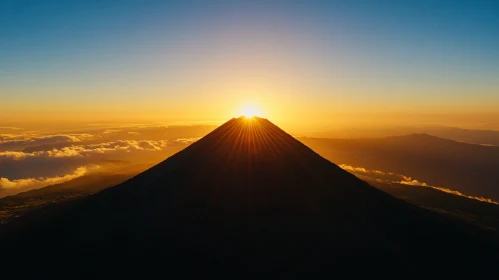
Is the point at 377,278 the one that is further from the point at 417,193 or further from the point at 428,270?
the point at 417,193

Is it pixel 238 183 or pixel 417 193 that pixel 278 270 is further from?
pixel 417 193

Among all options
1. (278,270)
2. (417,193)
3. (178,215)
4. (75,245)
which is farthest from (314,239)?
(417,193)

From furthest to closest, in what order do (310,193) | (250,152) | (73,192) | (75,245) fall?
(73,192)
(250,152)
(310,193)
(75,245)

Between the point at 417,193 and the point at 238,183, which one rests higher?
the point at 238,183

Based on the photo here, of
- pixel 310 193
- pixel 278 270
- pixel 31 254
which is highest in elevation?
pixel 310 193

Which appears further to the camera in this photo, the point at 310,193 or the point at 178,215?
the point at 310,193

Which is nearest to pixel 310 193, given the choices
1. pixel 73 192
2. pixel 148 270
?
pixel 148 270

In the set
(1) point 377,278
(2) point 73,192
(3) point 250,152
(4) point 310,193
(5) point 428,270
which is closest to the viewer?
(1) point 377,278
